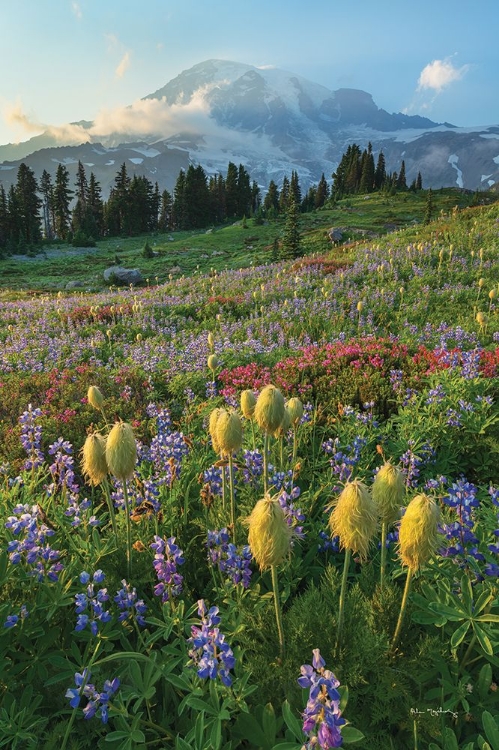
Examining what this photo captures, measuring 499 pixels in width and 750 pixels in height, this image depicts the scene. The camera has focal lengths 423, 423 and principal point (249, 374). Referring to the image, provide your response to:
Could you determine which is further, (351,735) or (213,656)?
(213,656)

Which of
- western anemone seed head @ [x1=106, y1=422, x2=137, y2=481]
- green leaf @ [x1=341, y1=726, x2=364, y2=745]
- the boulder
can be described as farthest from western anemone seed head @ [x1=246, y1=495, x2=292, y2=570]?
the boulder

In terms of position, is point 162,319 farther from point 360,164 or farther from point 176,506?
point 360,164

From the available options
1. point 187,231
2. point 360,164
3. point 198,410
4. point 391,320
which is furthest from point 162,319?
point 360,164

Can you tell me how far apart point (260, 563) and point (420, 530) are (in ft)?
2.20

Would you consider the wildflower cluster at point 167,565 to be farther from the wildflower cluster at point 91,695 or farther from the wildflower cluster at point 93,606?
the wildflower cluster at point 91,695

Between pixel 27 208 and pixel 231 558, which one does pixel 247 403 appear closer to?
pixel 231 558

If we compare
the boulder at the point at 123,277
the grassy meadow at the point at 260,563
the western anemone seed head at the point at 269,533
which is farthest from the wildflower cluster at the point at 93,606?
the boulder at the point at 123,277

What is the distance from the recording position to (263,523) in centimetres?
170

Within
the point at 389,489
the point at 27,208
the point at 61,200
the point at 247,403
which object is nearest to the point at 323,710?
the point at 389,489

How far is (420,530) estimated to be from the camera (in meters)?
1.68

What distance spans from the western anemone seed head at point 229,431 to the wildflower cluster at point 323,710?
48.6 inches

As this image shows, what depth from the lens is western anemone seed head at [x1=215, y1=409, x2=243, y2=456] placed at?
2.42 m

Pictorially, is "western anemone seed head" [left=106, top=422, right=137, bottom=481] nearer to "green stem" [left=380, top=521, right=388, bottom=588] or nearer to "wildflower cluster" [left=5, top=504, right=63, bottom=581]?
"wildflower cluster" [left=5, top=504, right=63, bottom=581]

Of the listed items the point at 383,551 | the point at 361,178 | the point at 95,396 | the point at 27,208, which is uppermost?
the point at 361,178
